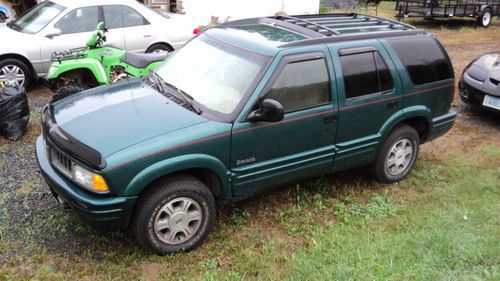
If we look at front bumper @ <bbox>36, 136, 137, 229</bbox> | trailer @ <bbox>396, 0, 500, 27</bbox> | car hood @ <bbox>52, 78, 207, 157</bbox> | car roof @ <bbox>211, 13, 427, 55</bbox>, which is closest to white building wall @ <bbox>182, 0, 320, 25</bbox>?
trailer @ <bbox>396, 0, 500, 27</bbox>

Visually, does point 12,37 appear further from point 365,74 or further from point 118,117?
point 365,74

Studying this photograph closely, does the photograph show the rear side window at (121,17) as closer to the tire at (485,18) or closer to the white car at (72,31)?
the white car at (72,31)

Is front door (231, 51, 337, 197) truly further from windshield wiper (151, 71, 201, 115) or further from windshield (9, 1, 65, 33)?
windshield (9, 1, 65, 33)

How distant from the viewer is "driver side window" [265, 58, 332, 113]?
163 inches

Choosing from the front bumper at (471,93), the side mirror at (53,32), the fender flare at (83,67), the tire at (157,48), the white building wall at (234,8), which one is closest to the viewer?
the fender flare at (83,67)

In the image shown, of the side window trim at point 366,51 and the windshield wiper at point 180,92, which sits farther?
the side window trim at point 366,51

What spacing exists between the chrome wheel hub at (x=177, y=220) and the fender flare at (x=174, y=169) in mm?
282

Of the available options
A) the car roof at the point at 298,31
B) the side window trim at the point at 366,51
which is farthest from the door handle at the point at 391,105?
the car roof at the point at 298,31

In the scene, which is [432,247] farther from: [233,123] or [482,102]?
[482,102]

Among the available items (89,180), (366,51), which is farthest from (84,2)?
(89,180)

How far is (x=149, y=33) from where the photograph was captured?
8.71 metres

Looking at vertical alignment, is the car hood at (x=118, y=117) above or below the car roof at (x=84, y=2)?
below

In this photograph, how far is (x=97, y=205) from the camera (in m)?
3.44

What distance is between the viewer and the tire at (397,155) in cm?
512
